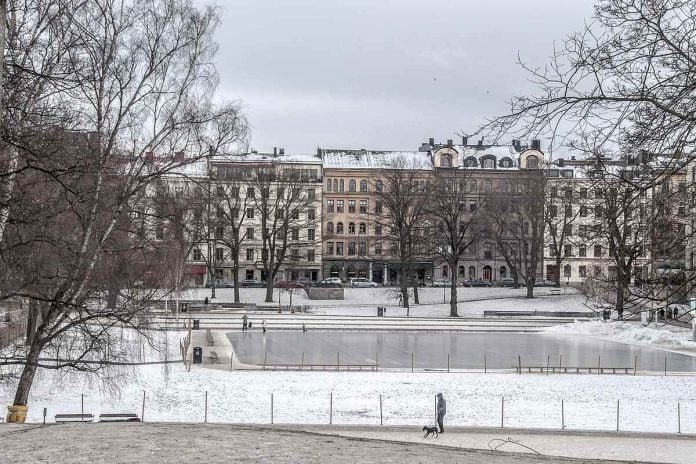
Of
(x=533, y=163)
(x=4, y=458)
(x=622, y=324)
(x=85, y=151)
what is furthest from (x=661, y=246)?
(x=533, y=163)

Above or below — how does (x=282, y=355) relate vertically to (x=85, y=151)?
below

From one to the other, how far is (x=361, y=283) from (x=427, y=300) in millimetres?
12993

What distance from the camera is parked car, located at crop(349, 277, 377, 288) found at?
281ft

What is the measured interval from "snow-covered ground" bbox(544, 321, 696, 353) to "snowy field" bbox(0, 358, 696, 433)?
1578 centimetres

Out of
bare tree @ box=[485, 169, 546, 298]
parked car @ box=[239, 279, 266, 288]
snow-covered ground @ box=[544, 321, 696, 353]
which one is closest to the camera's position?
snow-covered ground @ box=[544, 321, 696, 353]

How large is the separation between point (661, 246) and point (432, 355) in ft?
92.9

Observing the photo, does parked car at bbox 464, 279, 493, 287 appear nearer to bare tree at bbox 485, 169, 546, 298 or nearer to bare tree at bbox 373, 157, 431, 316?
bare tree at bbox 485, 169, 546, 298

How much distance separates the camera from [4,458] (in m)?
9.62

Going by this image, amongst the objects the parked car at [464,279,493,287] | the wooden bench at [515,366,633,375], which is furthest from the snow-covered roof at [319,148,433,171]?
the wooden bench at [515,366,633,375]

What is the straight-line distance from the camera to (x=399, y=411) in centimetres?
2377

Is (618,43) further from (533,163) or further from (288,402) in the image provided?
(533,163)

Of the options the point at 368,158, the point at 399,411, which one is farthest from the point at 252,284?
the point at 399,411

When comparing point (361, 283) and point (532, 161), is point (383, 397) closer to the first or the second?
point (361, 283)

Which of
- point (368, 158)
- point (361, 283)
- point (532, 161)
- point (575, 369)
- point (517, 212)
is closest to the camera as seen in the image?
point (575, 369)
